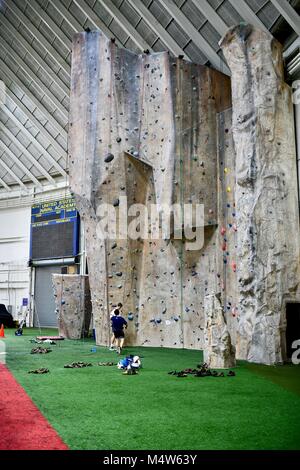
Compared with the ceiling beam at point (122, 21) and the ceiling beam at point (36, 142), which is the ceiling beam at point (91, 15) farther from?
the ceiling beam at point (36, 142)

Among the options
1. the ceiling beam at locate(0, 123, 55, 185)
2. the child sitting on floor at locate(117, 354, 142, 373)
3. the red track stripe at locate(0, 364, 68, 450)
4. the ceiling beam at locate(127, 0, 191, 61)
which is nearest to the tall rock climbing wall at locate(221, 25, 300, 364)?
the ceiling beam at locate(127, 0, 191, 61)

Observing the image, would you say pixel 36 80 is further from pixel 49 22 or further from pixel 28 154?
pixel 28 154

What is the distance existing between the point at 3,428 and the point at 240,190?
21.7 feet

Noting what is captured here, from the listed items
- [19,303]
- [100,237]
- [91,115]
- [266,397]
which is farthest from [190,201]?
[19,303]

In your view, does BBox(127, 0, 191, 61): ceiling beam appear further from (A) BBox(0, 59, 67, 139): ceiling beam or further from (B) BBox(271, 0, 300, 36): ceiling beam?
(A) BBox(0, 59, 67, 139): ceiling beam

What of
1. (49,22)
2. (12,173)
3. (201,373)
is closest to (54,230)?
(12,173)

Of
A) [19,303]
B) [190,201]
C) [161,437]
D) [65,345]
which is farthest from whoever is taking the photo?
[19,303]

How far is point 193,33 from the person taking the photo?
10758 mm

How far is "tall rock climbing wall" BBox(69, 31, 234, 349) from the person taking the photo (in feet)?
34.3

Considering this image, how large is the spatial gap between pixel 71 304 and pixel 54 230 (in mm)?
6881

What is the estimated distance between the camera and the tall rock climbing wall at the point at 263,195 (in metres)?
8.41

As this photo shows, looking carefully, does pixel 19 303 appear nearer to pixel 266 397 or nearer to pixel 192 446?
pixel 266 397

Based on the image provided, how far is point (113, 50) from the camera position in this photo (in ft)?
35.8

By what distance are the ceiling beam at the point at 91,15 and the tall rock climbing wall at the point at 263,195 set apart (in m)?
4.89
